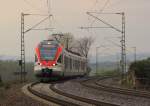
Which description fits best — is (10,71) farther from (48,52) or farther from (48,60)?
(48,60)

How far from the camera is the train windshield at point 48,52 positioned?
43156 mm

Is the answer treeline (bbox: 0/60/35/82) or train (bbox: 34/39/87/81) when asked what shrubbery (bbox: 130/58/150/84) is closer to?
train (bbox: 34/39/87/81)

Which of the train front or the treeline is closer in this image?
the train front

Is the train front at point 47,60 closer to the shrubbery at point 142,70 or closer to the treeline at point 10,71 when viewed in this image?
the shrubbery at point 142,70

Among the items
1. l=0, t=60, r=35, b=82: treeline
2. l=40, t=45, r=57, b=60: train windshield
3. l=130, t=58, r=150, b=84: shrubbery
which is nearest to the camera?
l=130, t=58, r=150, b=84: shrubbery

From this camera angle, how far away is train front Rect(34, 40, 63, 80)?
4291 centimetres

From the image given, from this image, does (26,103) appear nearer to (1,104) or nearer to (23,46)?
(1,104)

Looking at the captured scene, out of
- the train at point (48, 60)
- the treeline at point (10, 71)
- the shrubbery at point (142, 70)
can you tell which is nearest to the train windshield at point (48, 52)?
the train at point (48, 60)

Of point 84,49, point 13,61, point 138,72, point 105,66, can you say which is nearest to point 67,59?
point 138,72

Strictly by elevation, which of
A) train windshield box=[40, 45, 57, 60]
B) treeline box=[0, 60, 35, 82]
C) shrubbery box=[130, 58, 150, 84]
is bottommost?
treeline box=[0, 60, 35, 82]

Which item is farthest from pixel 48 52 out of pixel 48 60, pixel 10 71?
pixel 10 71

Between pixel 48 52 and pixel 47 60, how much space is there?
0.79 m

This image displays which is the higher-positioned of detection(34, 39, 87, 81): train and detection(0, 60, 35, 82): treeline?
detection(34, 39, 87, 81): train

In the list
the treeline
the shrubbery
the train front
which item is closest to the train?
the train front
